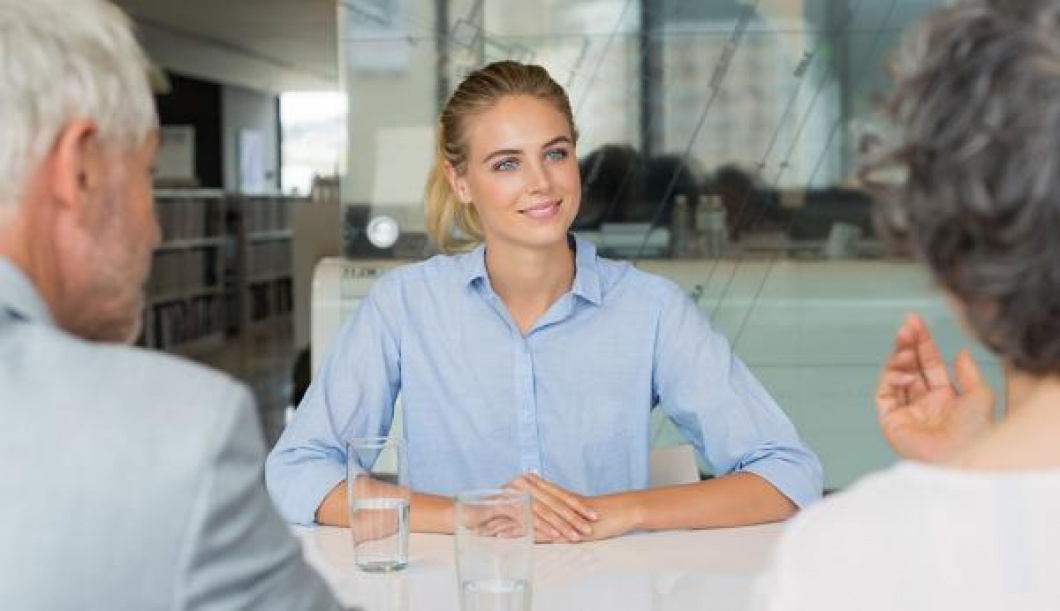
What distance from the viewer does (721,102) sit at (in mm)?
4980

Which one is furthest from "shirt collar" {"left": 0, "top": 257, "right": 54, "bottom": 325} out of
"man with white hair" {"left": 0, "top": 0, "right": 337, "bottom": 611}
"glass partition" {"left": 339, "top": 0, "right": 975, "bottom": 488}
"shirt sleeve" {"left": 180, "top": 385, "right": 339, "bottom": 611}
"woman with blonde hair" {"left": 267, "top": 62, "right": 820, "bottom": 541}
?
"glass partition" {"left": 339, "top": 0, "right": 975, "bottom": 488}

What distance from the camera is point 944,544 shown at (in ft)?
3.34

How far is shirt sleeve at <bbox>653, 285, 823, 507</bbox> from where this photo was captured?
239cm

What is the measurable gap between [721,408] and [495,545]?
913 millimetres

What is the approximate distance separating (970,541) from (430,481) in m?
1.69

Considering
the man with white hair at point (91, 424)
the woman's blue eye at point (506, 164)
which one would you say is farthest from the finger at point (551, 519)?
the man with white hair at point (91, 424)

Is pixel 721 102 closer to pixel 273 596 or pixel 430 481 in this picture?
pixel 430 481

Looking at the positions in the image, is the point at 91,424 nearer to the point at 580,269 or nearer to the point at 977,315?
the point at 977,315

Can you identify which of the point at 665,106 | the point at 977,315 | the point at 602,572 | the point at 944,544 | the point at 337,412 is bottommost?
the point at 602,572

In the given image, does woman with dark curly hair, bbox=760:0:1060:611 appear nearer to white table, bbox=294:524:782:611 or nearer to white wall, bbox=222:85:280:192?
white table, bbox=294:524:782:611

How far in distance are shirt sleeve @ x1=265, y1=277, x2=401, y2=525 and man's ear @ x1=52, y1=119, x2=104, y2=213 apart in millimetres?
1127

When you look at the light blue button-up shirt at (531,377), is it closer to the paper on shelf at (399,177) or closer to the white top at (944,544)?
the white top at (944,544)

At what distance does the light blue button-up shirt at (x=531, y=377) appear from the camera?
2586 mm

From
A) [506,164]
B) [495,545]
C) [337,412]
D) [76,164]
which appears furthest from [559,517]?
[76,164]
